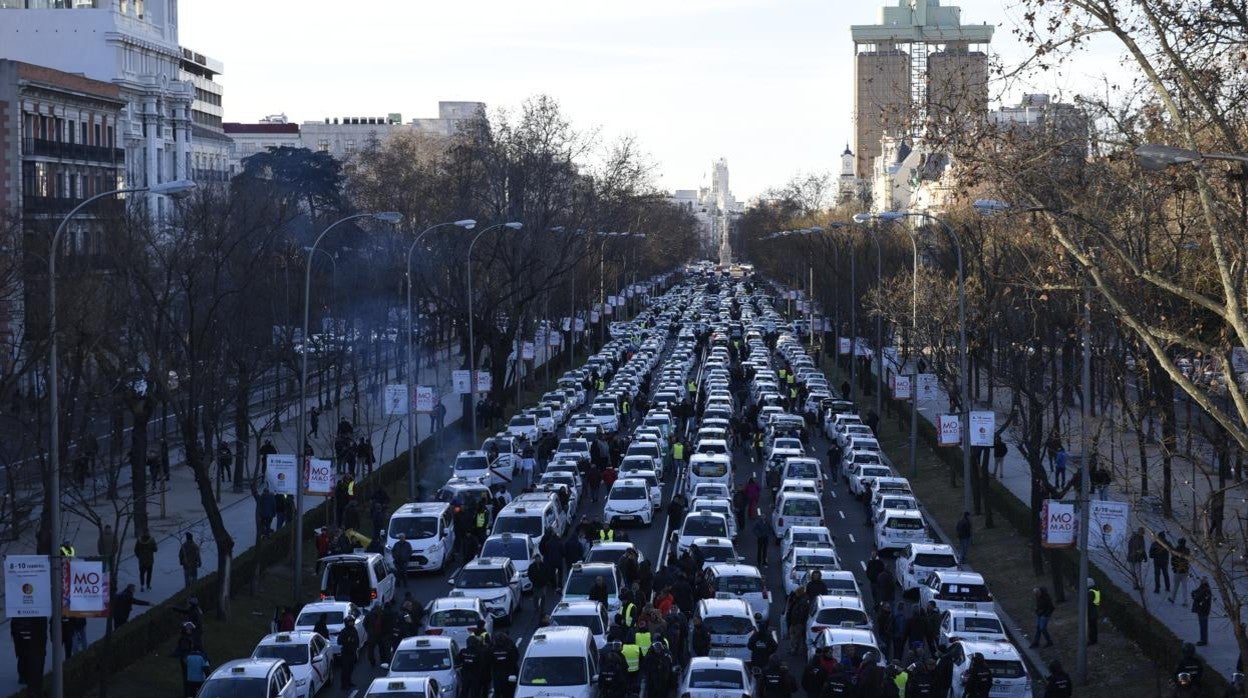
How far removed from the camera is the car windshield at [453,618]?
26438 millimetres

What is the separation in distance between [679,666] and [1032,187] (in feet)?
34.8

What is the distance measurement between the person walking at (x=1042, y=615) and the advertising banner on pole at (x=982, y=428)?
26.6ft

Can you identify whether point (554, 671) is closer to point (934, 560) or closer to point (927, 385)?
point (934, 560)

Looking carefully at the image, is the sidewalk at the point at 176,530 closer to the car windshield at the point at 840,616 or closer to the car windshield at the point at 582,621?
the car windshield at the point at 582,621

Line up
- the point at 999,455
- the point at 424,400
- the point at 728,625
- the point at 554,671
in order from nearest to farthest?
the point at 554,671, the point at 728,625, the point at 424,400, the point at 999,455

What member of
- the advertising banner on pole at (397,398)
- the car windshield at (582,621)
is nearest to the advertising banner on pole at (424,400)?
the advertising banner on pole at (397,398)

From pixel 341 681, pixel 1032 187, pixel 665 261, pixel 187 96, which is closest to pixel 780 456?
pixel 341 681

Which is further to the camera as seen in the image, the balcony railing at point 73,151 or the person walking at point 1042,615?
the balcony railing at point 73,151

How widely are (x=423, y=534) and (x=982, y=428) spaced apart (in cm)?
1189

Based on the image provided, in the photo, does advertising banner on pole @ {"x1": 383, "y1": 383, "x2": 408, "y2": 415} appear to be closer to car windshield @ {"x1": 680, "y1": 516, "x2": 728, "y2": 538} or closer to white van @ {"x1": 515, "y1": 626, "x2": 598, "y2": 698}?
car windshield @ {"x1": 680, "y1": 516, "x2": 728, "y2": 538}

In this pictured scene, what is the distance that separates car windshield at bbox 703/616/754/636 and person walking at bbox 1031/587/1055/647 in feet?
16.2

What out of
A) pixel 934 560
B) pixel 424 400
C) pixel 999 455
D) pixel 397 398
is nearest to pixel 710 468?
pixel 424 400

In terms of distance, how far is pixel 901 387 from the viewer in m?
52.6

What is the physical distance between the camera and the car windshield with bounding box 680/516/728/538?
3469cm
